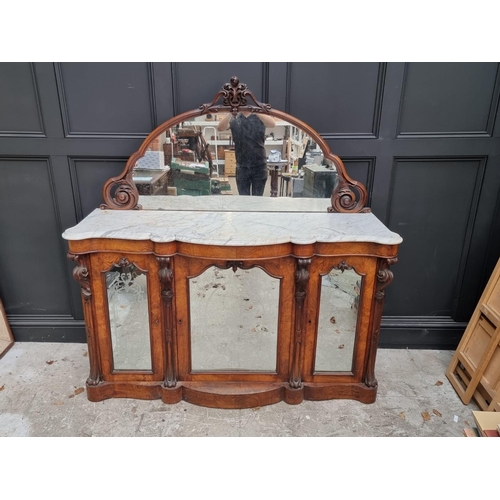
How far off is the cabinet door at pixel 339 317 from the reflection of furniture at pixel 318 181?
477 millimetres

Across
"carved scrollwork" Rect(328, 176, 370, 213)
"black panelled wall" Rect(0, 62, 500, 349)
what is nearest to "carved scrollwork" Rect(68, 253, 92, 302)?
"black panelled wall" Rect(0, 62, 500, 349)

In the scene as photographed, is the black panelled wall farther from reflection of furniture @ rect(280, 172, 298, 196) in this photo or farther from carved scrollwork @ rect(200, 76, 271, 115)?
reflection of furniture @ rect(280, 172, 298, 196)

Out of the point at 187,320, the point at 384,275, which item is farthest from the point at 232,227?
the point at 384,275

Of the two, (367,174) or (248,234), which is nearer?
(248,234)

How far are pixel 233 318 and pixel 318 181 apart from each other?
935 mm

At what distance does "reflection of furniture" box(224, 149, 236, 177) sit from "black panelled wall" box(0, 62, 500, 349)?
37 cm

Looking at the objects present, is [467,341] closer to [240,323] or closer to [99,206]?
[240,323]

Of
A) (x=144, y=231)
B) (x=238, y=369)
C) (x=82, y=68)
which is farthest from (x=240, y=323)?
(x=82, y=68)

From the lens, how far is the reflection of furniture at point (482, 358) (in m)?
2.23

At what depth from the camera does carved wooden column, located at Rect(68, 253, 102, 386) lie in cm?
206

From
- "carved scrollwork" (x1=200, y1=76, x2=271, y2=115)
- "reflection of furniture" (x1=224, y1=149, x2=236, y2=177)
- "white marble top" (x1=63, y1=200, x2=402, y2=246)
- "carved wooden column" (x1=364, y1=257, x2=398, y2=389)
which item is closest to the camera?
"white marble top" (x1=63, y1=200, x2=402, y2=246)

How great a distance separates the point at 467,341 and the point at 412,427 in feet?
2.30

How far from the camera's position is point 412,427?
7.12 feet

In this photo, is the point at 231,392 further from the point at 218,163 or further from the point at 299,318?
the point at 218,163
